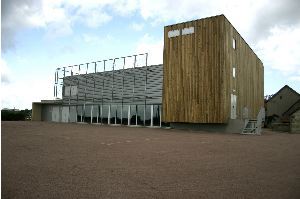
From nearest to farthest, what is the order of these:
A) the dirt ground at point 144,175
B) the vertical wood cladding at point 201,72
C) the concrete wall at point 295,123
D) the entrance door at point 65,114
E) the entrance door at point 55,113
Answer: the dirt ground at point 144,175
the vertical wood cladding at point 201,72
the concrete wall at point 295,123
the entrance door at point 65,114
the entrance door at point 55,113

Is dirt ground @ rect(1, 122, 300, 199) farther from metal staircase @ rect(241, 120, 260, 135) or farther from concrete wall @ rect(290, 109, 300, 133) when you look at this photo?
concrete wall @ rect(290, 109, 300, 133)

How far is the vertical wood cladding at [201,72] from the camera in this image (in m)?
23.1

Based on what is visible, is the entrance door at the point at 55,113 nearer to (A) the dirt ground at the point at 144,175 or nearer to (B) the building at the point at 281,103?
(B) the building at the point at 281,103

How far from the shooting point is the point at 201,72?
24078 millimetres

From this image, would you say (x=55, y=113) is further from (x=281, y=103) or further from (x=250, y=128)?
(x=281, y=103)

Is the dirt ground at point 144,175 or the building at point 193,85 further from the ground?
the building at point 193,85

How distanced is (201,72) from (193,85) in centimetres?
124

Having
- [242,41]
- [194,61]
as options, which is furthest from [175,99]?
[242,41]

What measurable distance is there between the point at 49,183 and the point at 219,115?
60.9 ft

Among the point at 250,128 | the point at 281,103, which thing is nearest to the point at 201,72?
the point at 250,128

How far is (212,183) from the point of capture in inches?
241

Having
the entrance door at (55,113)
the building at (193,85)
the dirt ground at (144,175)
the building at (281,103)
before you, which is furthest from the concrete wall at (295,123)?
the entrance door at (55,113)

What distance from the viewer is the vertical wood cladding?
23141 millimetres

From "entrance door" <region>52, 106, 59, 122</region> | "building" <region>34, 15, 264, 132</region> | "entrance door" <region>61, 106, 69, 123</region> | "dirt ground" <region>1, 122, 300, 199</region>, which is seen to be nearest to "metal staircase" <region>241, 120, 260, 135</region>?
"building" <region>34, 15, 264, 132</region>
